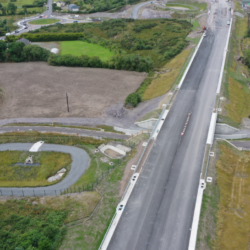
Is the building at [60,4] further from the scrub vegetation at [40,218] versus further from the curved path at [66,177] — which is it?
the scrub vegetation at [40,218]

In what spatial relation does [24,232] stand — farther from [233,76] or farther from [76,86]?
[233,76]

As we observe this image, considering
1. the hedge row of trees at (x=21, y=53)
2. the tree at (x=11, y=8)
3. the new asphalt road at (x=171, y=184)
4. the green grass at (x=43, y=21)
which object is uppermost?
the tree at (x=11, y=8)

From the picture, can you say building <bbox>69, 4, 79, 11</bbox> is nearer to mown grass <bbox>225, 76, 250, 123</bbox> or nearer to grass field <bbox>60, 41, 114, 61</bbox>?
grass field <bbox>60, 41, 114, 61</bbox>

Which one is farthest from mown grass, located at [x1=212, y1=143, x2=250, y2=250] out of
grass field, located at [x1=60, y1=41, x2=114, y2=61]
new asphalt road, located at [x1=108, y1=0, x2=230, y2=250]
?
grass field, located at [x1=60, y1=41, x2=114, y2=61]

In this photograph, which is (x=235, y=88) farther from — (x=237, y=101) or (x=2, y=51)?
(x=2, y=51)

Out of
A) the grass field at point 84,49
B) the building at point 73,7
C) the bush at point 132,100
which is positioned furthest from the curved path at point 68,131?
the building at point 73,7
